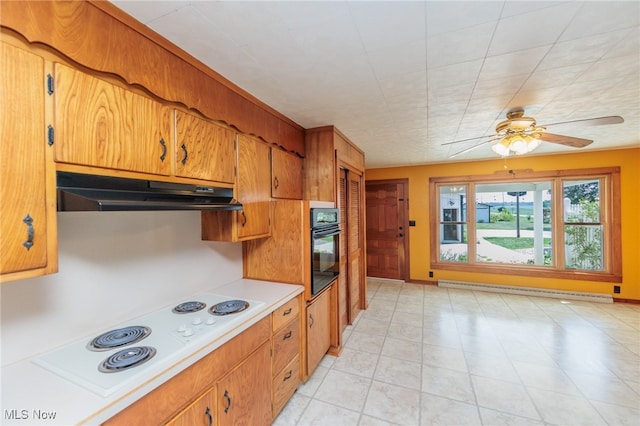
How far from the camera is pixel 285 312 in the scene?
1911 mm

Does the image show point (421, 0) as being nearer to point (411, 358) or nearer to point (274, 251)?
point (274, 251)

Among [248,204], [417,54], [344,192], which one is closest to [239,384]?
[248,204]

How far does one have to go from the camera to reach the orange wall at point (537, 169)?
12.6 feet

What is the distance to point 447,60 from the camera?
1.55 m

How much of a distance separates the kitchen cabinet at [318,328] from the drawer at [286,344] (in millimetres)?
149

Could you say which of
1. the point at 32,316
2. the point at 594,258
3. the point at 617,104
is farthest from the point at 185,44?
the point at 594,258

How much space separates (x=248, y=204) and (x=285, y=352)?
3.80 feet

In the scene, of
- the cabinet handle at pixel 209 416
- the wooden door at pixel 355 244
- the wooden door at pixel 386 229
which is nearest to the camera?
the cabinet handle at pixel 209 416

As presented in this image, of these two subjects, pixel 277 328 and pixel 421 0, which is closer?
pixel 421 0

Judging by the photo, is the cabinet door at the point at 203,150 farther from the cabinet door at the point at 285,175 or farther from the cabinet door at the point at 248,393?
the cabinet door at the point at 248,393

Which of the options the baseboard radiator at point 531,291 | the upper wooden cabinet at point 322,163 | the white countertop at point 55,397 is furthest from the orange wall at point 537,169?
the white countertop at point 55,397

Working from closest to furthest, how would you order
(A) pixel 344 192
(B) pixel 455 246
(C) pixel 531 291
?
(A) pixel 344 192, (C) pixel 531 291, (B) pixel 455 246

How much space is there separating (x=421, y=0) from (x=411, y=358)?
2.86 metres

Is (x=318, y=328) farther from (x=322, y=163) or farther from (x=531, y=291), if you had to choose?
(x=531, y=291)
